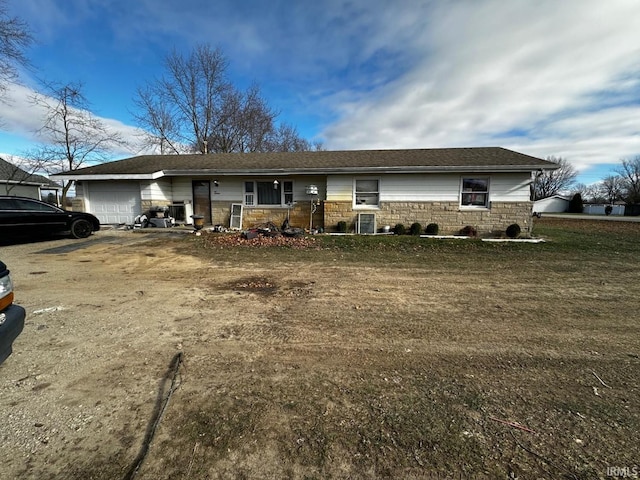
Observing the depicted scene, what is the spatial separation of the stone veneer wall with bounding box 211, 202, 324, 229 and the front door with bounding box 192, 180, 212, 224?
0.49 metres

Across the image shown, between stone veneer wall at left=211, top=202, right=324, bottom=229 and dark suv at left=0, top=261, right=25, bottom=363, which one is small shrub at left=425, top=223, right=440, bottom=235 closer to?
stone veneer wall at left=211, top=202, right=324, bottom=229

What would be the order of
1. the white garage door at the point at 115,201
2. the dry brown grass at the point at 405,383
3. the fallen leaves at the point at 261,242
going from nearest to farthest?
the dry brown grass at the point at 405,383 → the fallen leaves at the point at 261,242 → the white garage door at the point at 115,201

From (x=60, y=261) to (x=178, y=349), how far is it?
20.7ft

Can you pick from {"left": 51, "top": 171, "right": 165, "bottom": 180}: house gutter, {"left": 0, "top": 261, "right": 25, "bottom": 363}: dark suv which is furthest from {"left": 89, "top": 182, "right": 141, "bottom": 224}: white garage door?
{"left": 0, "top": 261, "right": 25, "bottom": 363}: dark suv

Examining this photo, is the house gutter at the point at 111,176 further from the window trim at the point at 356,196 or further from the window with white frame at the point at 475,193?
the window with white frame at the point at 475,193

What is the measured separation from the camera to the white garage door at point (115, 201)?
1362cm

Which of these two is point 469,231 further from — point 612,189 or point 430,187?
point 612,189

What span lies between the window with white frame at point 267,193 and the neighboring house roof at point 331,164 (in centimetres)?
86

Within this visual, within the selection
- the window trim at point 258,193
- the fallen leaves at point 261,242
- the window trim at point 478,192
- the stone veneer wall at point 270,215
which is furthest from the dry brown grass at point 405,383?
the window trim at point 258,193

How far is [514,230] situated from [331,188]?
7516 millimetres

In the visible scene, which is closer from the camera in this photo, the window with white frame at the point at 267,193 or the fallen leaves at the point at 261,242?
the fallen leaves at the point at 261,242

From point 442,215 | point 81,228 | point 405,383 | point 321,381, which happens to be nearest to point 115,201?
point 81,228

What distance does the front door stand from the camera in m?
14.0

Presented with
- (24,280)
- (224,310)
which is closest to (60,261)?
(24,280)
